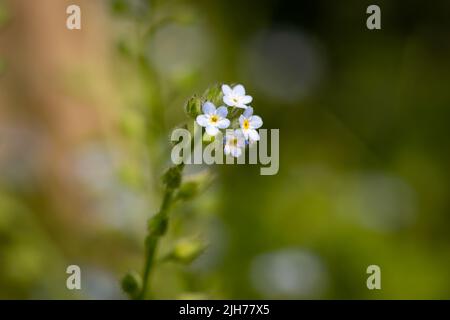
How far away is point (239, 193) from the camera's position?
3.87 m

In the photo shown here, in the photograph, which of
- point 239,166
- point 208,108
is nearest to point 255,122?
point 208,108

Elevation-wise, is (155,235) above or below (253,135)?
below

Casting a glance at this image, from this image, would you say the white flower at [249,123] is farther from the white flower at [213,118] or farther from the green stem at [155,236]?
the green stem at [155,236]

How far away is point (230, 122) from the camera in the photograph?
1.84 m

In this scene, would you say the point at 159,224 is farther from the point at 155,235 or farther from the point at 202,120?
the point at 202,120

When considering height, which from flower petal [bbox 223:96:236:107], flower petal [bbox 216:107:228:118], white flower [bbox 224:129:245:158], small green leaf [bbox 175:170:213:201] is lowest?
small green leaf [bbox 175:170:213:201]

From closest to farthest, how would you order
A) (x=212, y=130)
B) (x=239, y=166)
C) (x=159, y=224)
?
(x=212, y=130) → (x=159, y=224) → (x=239, y=166)

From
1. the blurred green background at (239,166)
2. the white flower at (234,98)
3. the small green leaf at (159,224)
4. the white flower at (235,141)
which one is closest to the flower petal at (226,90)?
the white flower at (234,98)

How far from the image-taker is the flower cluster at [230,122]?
1784mm

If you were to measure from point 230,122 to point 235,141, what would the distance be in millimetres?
60

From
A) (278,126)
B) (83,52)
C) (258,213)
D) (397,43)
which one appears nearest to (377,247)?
(258,213)

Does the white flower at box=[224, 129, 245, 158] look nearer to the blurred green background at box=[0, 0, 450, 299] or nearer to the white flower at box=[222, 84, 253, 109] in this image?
the white flower at box=[222, 84, 253, 109]

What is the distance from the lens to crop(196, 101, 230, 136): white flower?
178 centimetres

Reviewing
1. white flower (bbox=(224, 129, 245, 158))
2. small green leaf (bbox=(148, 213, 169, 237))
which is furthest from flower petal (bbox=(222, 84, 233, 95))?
small green leaf (bbox=(148, 213, 169, 237))
